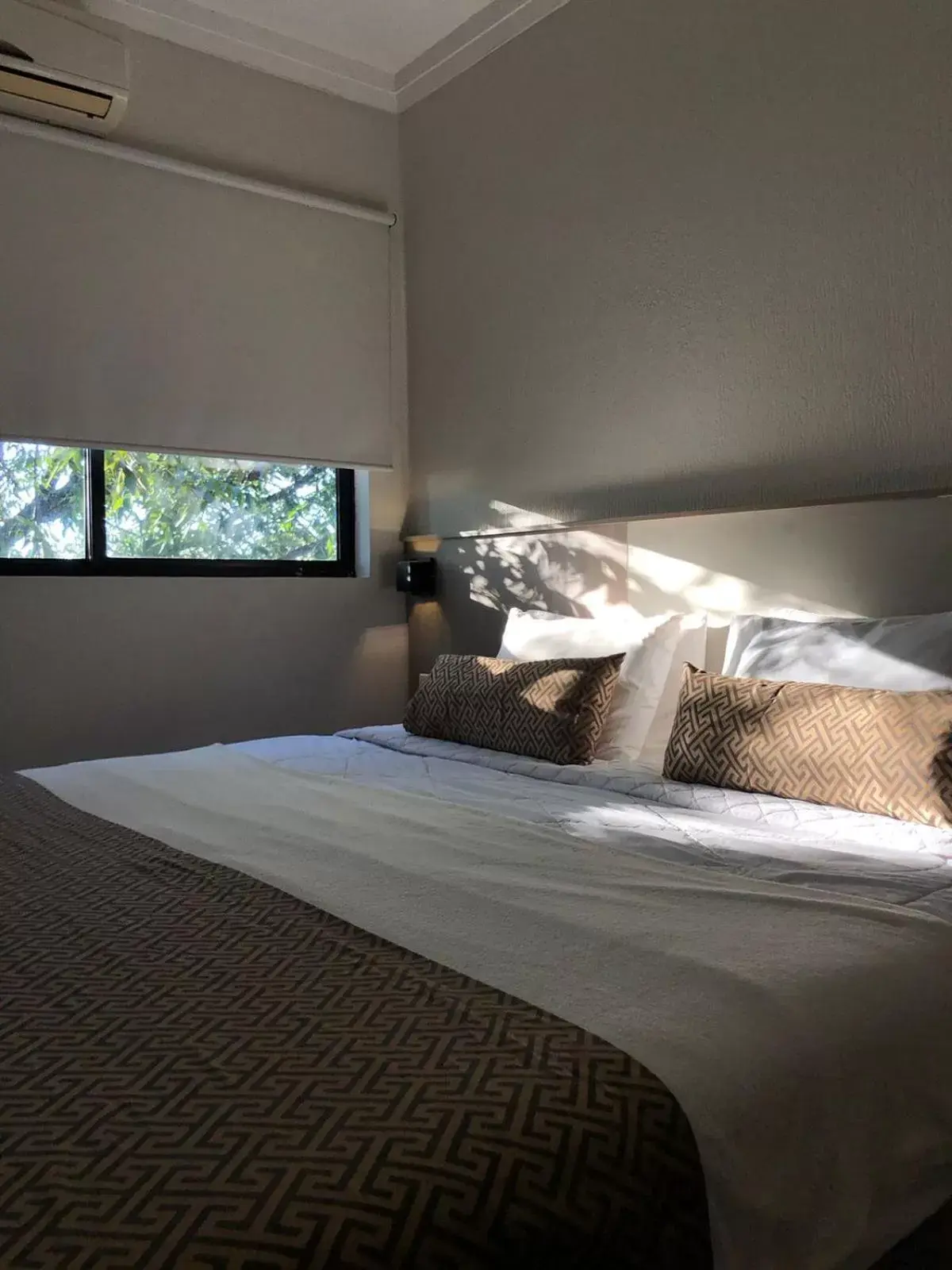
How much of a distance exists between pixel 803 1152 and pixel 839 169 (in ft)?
7.71

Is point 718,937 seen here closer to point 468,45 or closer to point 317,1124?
point 317,1124

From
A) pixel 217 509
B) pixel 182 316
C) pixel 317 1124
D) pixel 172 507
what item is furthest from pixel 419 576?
Result: pixel 317 1124

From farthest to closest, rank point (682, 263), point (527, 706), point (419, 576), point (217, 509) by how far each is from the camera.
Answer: point (419, 576) → point (217, 509) → point (682, 263) → point (527, 706)

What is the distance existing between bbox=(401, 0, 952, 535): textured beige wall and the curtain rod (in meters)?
0.26

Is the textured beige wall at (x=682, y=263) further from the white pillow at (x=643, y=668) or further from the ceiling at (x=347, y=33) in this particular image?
the white pillow at (x=643, y=668)

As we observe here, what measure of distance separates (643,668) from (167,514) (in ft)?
6.33

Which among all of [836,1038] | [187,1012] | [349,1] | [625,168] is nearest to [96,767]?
[187,1012]

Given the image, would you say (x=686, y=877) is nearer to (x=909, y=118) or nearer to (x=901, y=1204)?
(x=901, y=1204)

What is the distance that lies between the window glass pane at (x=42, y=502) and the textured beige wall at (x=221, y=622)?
0.47 feet

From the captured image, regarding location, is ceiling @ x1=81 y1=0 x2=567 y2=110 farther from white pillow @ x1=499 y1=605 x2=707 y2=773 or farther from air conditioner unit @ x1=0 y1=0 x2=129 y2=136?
white pillow @ x1=499 y1=605 x2=707 y2=773

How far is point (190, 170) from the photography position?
138 inches

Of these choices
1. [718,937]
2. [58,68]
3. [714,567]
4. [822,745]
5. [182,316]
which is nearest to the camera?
[718,937]

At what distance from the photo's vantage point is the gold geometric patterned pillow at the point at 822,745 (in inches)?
71.9

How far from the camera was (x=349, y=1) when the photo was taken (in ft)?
11.3
